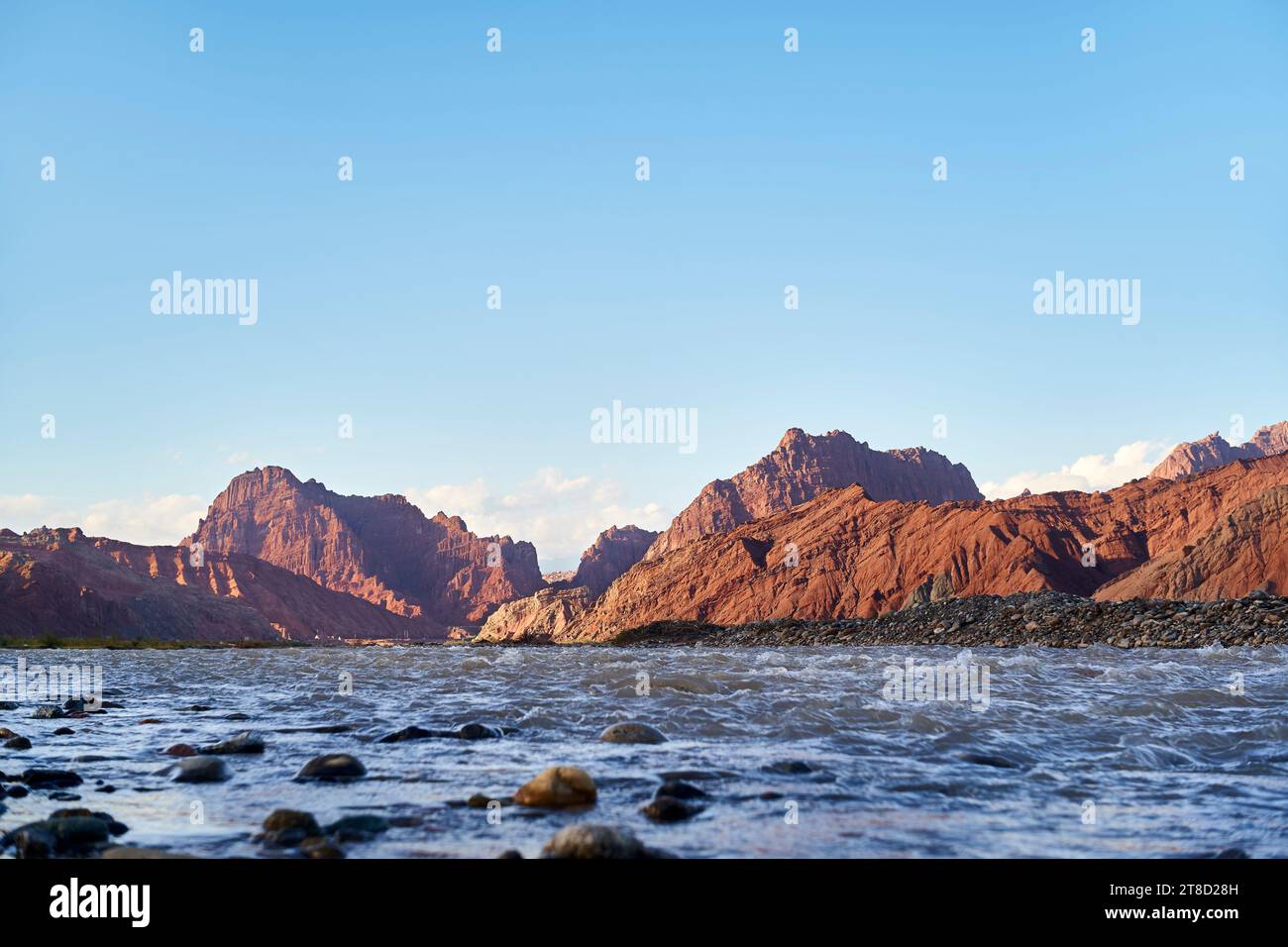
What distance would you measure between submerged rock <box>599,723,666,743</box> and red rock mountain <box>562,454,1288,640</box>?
74158 millimetres

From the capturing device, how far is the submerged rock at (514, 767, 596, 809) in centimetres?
908

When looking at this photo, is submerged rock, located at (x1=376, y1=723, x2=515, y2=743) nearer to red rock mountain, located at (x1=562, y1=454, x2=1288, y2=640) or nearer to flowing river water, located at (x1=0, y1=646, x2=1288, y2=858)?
flowing river water, located at (x1=0, y1=646, x2=1288, y2=858)

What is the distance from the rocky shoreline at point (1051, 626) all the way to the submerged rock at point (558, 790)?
40492 mm

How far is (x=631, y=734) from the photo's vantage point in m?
13.7

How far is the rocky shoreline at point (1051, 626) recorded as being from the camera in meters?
42.9

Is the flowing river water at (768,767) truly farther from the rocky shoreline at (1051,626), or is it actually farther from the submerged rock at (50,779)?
the rocky shoreline at (1051,626)

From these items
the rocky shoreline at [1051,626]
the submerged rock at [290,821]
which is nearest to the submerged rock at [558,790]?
the submerged rock at [290,821]

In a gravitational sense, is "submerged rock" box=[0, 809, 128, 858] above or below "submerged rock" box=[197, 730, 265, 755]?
above

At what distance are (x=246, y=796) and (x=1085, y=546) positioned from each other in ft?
387

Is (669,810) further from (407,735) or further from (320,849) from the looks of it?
(407,735)

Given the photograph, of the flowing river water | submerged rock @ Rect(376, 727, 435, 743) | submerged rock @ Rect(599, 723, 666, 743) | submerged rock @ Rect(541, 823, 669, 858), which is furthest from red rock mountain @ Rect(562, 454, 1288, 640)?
submerged rock @ Rect(541, 823, 669, 858)
